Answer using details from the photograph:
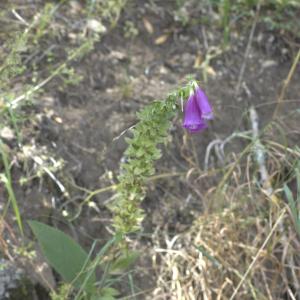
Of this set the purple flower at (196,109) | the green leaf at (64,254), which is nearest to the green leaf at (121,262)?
the green leaf at (64,254)

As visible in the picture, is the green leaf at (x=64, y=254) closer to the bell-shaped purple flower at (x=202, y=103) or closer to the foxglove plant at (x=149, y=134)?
the foxglove plant at (x=149, y=134)

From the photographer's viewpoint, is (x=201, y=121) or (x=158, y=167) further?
(x=158, y=167)

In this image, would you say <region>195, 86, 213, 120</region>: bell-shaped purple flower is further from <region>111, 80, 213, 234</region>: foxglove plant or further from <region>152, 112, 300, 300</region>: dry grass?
<region>152, 112, 300, 300</region>: dry grass

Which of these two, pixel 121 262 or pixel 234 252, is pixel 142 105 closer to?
pixel 234 252

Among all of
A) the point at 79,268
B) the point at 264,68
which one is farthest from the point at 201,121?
the point at 264,68

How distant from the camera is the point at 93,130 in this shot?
272 centimetres

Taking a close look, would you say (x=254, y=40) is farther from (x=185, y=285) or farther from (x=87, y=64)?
(x=185, y=285)

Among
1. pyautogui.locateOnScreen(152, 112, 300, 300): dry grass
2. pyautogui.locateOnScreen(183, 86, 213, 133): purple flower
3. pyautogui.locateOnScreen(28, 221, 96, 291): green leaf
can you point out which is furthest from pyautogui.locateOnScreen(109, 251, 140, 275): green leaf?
pyautogui.locateOnScreen(183, 86, 213, 133): purple flower

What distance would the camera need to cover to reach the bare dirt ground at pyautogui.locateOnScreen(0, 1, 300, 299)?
2494 millimetres

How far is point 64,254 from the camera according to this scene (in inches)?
77.1

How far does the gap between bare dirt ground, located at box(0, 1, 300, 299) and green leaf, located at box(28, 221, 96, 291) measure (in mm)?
372

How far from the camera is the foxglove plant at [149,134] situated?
165 centimetres

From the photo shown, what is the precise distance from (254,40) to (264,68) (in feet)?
0.62

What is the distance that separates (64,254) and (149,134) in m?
0.51
